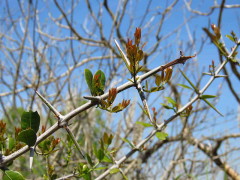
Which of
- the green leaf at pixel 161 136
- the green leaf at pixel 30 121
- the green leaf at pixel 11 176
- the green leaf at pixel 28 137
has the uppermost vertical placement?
the green leaf at pixel 30 121

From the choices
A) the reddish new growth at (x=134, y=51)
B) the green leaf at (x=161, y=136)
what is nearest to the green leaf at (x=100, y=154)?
the green leaf at (x=161, y=136)

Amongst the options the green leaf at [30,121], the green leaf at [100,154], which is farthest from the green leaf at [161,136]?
the green leaf at [30,121]

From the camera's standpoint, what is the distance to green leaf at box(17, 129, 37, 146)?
378mm

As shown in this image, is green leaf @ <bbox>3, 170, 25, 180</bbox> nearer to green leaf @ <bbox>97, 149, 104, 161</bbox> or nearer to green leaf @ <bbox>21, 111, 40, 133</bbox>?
green leaf @ <bbox>21, 111, 40, 133</bbox>

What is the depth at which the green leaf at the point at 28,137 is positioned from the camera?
1.24ft

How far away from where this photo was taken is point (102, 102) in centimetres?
38

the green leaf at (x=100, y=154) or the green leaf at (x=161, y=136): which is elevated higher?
the green leaf at (x=100, y=154)

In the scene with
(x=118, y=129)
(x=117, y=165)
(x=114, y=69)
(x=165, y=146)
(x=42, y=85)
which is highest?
(x=42, y=85)

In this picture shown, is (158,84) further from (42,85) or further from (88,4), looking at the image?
(42,85)

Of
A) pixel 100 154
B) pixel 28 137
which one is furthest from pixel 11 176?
pixel 100 154

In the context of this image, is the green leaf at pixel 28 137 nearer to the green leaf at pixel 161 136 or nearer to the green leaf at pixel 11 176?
the green leaf at pixel 11 176

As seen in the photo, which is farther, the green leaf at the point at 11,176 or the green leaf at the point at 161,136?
the green leaf at the point at 161,136

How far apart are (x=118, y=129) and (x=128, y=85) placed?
1992mm

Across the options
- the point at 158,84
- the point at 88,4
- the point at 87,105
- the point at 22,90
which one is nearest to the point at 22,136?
the point at 87,105
